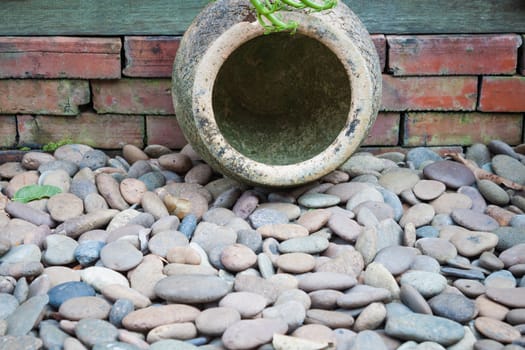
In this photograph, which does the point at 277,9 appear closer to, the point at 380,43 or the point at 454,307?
the point at 380,43

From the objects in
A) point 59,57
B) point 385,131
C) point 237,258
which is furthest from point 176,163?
point 385,131

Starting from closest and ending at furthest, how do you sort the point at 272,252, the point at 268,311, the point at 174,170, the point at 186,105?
the point at 268,311 < the point at 272,252 < the point at 186,105 < the point at 174,170

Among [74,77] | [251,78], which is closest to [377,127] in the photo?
[251,78]

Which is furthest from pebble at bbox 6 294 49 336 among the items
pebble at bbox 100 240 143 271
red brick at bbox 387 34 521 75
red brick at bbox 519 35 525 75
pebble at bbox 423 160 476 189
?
red brick at bbox 519 35 525 75

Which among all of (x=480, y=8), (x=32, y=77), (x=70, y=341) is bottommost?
A: (x=70, y=341)

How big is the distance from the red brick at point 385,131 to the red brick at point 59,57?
104 cm

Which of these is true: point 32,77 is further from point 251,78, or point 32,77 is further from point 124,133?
point 251,78

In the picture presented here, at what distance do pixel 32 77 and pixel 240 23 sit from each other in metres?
1.08

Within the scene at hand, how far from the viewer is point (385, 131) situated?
288 cm

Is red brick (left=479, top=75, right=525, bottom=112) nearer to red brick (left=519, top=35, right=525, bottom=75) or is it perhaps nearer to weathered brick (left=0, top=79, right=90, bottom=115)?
red brick (left=519, top=35, right=525, bottom=75)

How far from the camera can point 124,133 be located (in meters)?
2.89

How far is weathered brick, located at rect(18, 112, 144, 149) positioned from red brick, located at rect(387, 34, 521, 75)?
3.46ft

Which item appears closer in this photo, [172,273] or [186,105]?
[172,273]

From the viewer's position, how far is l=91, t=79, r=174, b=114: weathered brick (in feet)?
9.25
